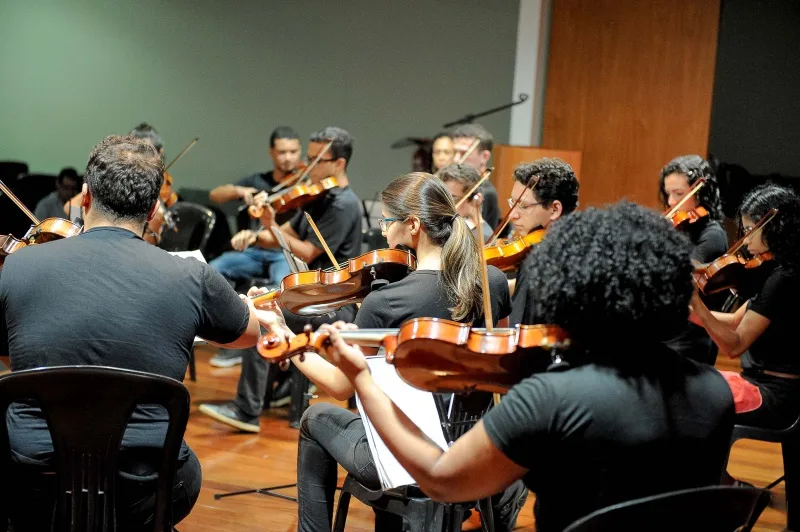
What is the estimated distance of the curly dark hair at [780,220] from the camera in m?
3.00

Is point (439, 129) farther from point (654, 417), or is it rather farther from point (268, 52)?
point (654, 417)

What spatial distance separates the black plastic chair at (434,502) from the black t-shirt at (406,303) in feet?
0.72

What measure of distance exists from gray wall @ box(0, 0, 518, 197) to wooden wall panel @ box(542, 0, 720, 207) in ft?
2.41

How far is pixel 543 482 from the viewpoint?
145 cm

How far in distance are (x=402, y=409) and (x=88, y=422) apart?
27.7 inches

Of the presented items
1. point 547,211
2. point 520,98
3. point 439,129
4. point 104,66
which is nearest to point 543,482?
point 547,211

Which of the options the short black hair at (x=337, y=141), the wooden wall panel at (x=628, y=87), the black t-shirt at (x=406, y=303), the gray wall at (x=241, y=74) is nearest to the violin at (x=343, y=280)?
the black t-shirt at (x=406, y=303)

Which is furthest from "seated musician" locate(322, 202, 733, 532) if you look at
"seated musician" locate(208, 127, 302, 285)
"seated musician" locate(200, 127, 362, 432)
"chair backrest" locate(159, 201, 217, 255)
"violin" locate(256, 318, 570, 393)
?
"chair backrest" locate(159, 201, 217, 255)

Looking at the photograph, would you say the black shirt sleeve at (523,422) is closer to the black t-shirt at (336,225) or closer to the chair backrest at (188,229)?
the black t-shirt at (336,225)

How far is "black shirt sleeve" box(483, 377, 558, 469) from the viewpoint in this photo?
1378 millimetres

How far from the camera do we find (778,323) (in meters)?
3.00

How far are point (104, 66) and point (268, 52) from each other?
4.21ft

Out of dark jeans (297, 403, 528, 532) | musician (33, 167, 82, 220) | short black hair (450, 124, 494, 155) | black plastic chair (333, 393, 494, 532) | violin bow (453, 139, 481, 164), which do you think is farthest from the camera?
short black hair (450, 124, 494, 155)

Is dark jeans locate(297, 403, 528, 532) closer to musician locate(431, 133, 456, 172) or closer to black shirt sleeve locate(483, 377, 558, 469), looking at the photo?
black shirt sleeve locate(483, 377, 558, 469)
